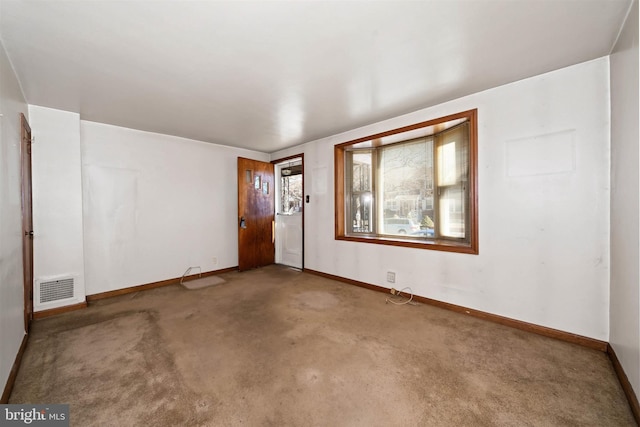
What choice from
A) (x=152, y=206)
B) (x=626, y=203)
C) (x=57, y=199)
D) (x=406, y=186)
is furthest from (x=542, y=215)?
(x=57, y=199)

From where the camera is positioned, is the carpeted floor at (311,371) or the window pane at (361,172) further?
the window pane at (361,172)

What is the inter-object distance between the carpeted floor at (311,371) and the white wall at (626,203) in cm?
32

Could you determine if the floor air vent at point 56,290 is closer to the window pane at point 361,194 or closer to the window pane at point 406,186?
the window pane at point 361,194

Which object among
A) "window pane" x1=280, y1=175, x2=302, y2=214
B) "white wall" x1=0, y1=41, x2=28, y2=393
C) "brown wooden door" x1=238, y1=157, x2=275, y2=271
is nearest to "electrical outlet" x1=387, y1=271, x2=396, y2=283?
"window pane" x1=280, y1=175, x2=302, y2=214

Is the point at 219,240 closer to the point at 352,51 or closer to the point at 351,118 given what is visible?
the point at 351,118

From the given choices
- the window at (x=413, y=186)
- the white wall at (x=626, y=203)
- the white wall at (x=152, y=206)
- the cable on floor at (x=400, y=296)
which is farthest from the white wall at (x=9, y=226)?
the white wall at (x=626, y=203)

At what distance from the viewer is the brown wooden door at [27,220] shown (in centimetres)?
247

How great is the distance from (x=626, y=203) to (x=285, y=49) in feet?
8.82

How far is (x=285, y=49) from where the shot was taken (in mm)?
1959

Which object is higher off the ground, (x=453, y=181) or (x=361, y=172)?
(x=361, y=172)

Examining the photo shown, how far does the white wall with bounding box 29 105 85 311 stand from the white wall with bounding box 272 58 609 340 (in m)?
4.48

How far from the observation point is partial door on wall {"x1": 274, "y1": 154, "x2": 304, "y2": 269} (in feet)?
17.1

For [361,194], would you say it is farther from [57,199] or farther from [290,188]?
[57,199]

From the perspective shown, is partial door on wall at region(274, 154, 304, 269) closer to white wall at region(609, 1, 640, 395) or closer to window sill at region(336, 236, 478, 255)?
window sill at region(336, 236, 478, 255)
